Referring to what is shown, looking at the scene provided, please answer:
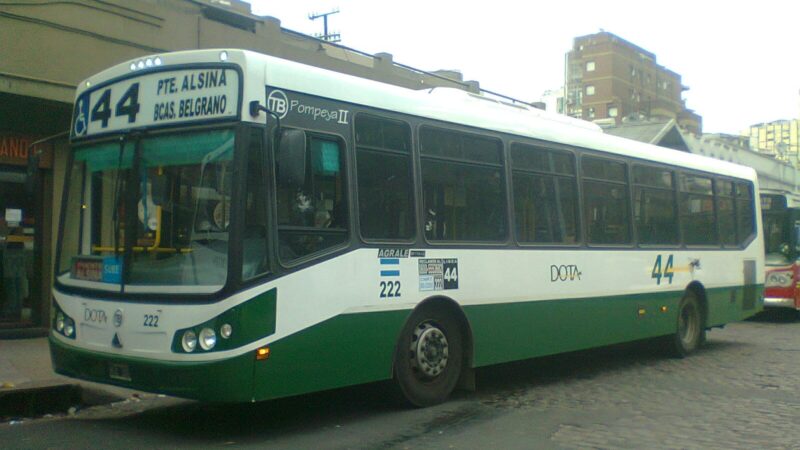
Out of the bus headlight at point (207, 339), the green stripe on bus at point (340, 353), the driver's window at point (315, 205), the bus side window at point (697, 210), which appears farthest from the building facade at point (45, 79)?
the bus side window at point (697, 210)

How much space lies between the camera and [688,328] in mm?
12953

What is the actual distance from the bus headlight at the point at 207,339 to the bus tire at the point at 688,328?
8219mm

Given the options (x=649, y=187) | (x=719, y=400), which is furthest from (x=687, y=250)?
(x=719, y=400)

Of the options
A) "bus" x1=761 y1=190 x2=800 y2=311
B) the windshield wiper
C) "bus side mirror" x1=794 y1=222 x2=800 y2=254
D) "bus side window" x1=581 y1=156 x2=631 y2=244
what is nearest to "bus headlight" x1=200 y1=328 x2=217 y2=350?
the windshield wiper

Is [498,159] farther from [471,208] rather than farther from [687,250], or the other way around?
[687,250]

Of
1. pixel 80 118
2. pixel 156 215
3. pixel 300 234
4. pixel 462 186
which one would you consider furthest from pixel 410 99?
pixel 80 118

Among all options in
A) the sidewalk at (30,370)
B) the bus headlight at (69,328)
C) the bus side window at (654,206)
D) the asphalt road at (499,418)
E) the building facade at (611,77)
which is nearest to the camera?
the asphalt road at (499,418)

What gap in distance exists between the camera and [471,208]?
28.5 feet

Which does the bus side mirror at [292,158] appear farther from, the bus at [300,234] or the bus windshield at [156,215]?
the bus windshield at [156,215]

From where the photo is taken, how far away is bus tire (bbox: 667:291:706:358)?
41.2 ft

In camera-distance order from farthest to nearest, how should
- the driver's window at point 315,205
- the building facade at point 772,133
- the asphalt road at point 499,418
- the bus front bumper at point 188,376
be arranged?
the building facade at point 772,133 < the asphalt road at point 499,418 < the driver's window at point 315,205 < the bus front bumper at point 188,376

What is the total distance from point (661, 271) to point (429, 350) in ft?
16.9

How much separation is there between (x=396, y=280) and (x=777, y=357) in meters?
7.79

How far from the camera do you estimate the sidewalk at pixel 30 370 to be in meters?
8.78
